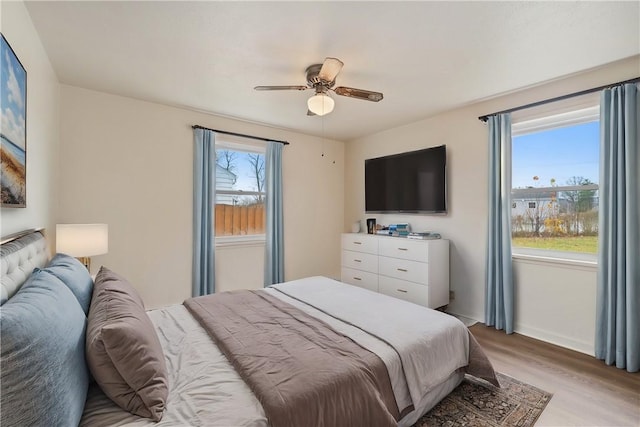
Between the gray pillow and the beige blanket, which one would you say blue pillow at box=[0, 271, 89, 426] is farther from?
the beige blanket

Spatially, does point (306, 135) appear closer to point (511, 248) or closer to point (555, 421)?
point (511, 248)

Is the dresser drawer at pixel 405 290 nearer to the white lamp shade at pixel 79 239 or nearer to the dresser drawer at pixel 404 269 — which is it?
the dresser drawer at pixel 404 269

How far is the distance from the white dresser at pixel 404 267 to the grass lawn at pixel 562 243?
0.79 meters

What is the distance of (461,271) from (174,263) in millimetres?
3521

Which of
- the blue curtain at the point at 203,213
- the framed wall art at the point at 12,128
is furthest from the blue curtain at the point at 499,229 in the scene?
the framed wall art at the point at 12,128

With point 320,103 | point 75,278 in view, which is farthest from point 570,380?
point 75,278

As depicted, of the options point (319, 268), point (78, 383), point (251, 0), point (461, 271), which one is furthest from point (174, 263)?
point (461, 271)

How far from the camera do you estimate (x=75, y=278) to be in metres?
1.59

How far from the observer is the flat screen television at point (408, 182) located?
3.70 metres

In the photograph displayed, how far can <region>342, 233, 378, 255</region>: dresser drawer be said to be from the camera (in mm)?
4022

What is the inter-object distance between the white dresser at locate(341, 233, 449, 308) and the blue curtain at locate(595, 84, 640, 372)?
1386mm

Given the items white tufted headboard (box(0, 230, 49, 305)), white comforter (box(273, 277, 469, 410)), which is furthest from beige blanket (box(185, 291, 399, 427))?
white tufted headboard (box(0, 230, 49, 305))

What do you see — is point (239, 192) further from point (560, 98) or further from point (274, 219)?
point (560, 98)

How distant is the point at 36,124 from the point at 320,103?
211 cm
